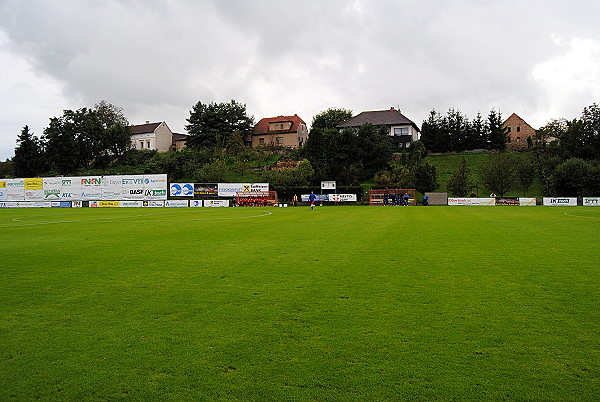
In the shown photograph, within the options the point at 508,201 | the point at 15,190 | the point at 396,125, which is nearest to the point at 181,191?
the point at 15,190

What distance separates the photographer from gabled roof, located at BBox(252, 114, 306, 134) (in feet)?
289

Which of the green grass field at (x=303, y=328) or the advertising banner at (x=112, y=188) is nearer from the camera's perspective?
the green grass field at (x=303, y=328)

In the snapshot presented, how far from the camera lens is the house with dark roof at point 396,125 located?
78.9 m

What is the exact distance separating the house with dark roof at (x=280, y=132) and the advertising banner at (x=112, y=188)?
35.2 meters

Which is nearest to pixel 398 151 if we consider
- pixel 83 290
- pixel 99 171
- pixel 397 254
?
pixel 99 171

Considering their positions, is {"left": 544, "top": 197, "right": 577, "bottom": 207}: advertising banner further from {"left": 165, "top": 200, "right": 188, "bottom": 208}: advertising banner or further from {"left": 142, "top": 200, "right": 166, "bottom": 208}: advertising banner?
{"left": 142, "top": 200, "right": 166, "bottom": 208}: advertising banner

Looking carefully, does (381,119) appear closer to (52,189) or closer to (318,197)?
(318,197)

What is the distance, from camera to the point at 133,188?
2186 inches

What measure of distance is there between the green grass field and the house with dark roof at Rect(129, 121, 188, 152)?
271ft

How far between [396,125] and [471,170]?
59.5 ft

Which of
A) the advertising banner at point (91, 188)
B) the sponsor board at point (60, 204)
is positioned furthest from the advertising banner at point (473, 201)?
the sponsor board at point (60, 204)

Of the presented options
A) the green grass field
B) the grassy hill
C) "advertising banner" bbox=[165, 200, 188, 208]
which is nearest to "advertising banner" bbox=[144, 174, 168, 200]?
"advertising banner" bbox=[165, 200, 188, 208]

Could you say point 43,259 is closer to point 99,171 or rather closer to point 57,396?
point 57,396

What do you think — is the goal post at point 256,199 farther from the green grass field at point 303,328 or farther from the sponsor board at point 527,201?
the green grass field at point 303,328
